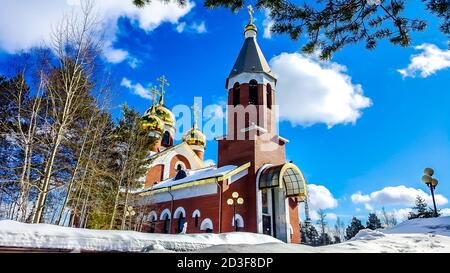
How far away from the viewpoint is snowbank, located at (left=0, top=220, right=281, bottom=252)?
3721 mm

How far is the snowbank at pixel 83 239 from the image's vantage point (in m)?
3.72

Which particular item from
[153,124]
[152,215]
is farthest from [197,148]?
[152,215]

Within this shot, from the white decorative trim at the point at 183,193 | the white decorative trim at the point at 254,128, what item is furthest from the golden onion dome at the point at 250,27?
the white decorative trim at the point at 183,193

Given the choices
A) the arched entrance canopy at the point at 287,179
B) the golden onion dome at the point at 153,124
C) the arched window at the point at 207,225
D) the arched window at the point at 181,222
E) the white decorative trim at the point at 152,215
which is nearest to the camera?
the arched window at the point at 207,225

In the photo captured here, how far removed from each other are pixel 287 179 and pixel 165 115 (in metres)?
17.1

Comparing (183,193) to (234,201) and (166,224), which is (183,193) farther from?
(234,201)

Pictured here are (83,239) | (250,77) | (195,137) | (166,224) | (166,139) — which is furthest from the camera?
(195,137)

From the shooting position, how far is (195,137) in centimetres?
3134

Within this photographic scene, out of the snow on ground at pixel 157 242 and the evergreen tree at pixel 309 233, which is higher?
the evergreen tree at pixel 309 233

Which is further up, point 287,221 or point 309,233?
point 309,233

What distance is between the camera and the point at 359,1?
4.27 m

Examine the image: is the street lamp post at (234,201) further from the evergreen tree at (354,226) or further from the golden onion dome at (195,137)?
the evergreen tree at (354,226)

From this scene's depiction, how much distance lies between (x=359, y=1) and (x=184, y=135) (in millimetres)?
28393

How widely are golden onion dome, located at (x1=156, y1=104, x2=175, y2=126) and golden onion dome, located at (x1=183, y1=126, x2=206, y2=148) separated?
1994mm
